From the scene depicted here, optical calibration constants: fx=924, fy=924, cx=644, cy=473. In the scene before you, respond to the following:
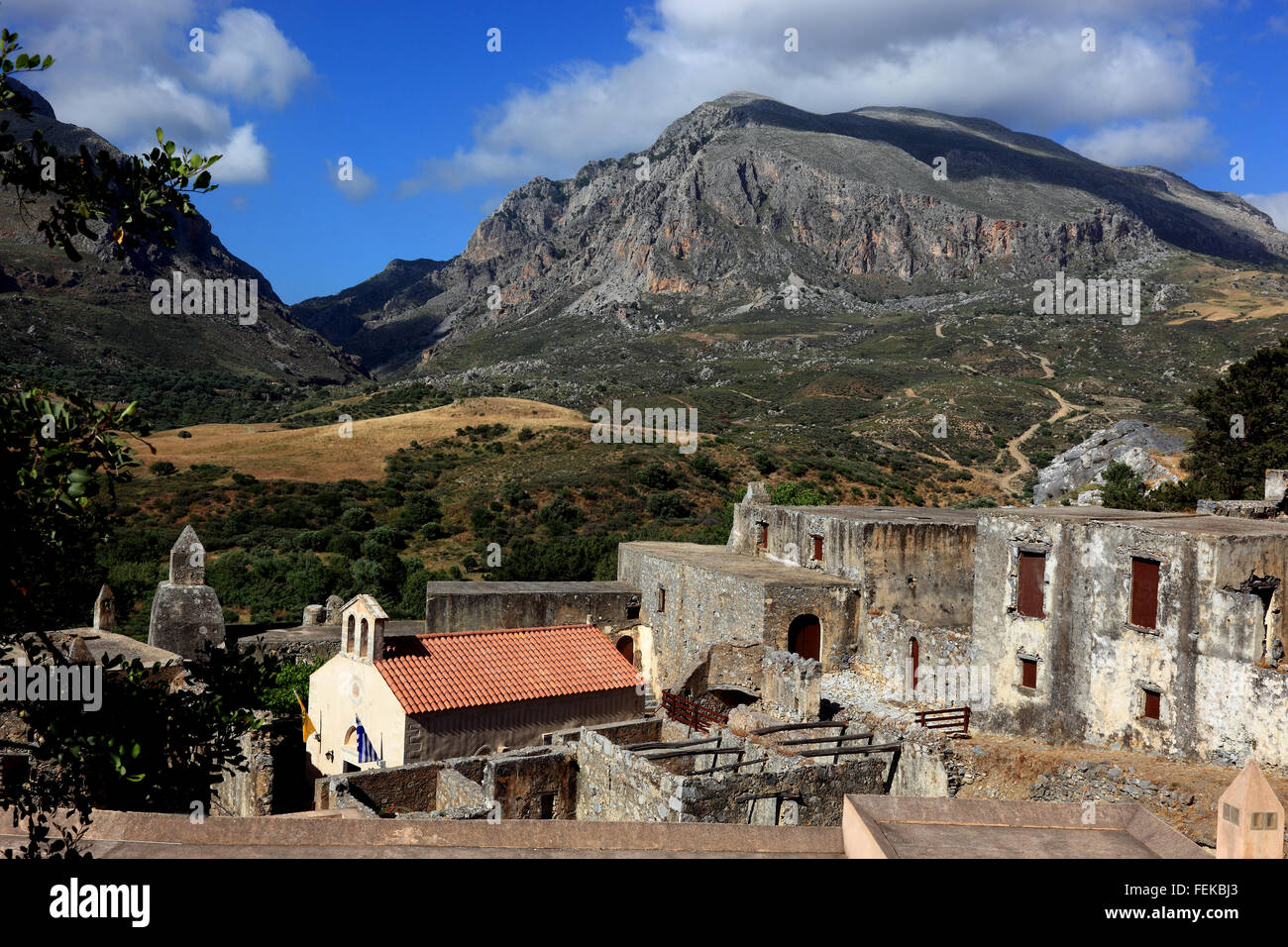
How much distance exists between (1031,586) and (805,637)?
20.2 feet

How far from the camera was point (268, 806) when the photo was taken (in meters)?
15.4

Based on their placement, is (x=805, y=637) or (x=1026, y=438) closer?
(x=805, y=637)

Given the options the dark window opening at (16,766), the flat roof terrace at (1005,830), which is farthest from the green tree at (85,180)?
the dark window opening at (16,766)

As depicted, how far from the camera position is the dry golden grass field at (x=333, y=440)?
58.4 m

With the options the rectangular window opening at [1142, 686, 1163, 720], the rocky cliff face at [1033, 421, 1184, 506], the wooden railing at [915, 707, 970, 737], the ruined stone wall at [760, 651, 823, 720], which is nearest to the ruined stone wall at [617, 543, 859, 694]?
the ruined stone wall at [760, 651, 823, 720]

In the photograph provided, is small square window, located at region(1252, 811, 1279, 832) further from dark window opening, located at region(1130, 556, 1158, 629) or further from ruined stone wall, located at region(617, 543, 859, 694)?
ruined stone wall, located at region(617, 543, 859, 694)

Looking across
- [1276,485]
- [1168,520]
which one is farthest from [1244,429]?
[1168,520]

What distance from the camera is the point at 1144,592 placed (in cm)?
1622

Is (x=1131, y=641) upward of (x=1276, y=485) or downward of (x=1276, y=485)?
downward

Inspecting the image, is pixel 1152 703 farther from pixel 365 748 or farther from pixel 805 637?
pixel 365 748

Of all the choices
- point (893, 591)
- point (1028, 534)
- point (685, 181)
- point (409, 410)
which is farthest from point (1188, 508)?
point (685, 181)
